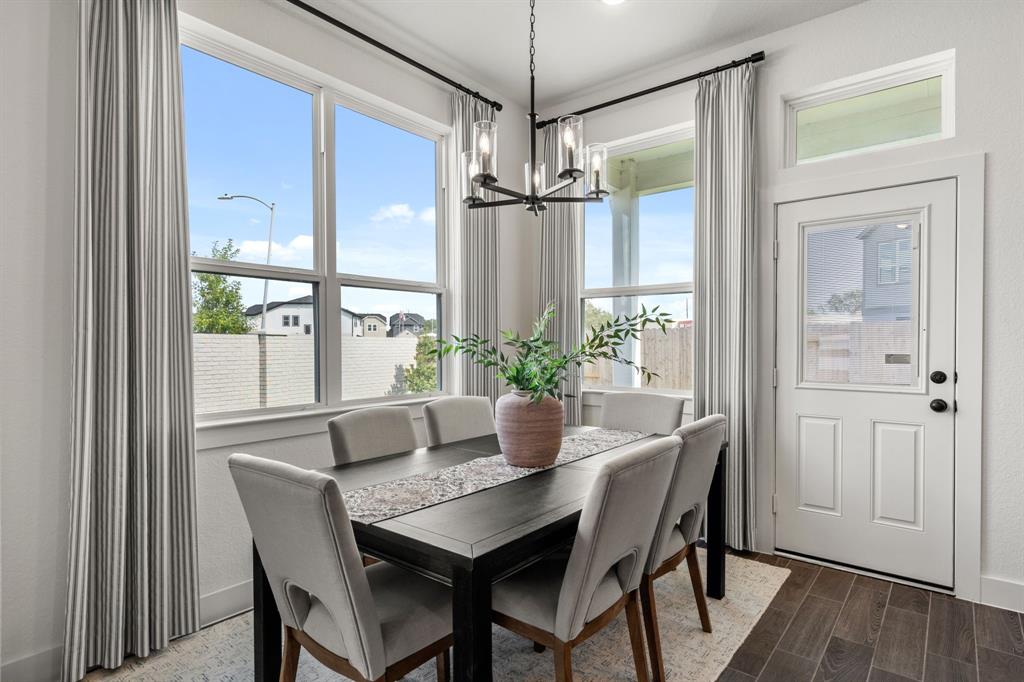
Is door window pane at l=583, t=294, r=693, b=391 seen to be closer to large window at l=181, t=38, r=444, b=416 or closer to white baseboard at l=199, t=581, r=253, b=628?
large window at l=181, t=38, r=444, b=416

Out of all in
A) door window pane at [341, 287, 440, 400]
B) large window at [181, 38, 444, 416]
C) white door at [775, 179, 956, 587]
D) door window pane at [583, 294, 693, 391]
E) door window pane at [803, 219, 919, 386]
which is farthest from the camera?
door window pane at [583, 294, 693, 391]

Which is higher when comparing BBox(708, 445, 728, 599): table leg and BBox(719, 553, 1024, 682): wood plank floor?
BBox(708, 445, 728, 599): table leg

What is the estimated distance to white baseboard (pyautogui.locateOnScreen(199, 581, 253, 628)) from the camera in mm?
2398

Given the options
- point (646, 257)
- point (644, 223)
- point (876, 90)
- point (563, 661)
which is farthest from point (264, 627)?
point (876, 90)

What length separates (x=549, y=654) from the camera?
2133mm

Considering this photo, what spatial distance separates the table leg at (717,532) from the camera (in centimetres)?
253

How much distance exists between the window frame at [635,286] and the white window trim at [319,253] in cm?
116

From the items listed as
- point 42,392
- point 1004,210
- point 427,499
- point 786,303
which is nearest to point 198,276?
point 42,392

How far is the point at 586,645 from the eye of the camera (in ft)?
7.15

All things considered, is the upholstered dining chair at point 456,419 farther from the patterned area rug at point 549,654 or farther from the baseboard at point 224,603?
the baseboard at point 224,603

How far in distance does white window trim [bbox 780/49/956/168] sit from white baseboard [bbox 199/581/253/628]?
3.61 metres

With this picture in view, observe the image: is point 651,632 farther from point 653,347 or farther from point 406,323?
point 406,323

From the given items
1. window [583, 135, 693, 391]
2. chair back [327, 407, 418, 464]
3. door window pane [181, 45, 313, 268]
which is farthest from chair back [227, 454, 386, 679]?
window [583, 135, 693, 391]

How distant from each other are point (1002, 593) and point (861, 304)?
1450 mm
